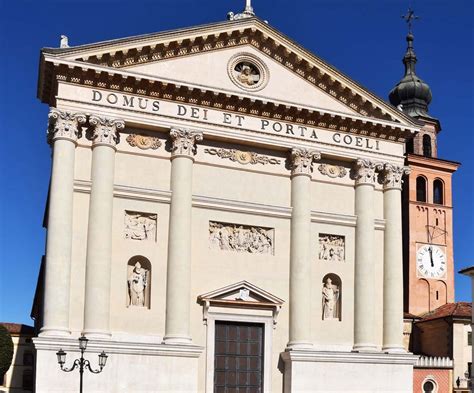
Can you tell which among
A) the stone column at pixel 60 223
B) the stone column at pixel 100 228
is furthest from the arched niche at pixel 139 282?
the stone column at pixel 60 223

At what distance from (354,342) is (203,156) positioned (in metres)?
7.91

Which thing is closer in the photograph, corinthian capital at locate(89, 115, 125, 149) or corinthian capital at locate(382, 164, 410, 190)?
corinthian capital at locate(89, 115, 125, 149)

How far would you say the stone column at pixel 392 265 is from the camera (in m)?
27.5

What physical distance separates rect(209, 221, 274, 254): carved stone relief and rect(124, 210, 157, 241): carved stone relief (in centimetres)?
196

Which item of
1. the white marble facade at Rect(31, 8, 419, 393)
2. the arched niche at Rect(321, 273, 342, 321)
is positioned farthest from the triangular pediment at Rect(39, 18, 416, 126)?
the arched niche at Rect(321, 273, 342, 321)

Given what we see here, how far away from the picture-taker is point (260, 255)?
26656mm

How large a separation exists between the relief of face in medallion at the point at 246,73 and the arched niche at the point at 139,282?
6870mm

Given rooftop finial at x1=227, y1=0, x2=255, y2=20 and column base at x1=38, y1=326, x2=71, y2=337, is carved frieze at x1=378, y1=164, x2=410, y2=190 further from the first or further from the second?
column base at x1=38, y1=326, x2=71, y2=337

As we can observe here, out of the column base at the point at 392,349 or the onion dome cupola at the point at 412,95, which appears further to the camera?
the onion dome cupola at the point at 412,95

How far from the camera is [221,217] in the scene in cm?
2628

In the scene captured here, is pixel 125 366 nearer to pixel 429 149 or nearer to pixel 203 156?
pixel 203 156

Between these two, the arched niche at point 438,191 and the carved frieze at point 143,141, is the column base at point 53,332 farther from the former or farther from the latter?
the arched niche at point 438,191

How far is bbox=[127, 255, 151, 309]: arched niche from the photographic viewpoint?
80.9 ft

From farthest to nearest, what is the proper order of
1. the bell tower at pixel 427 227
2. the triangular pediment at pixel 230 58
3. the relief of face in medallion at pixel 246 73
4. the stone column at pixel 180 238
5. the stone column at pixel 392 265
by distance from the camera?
the bell tower at pixel 427 227, the stone column at pixel 392 265, the relief of face in medallion at pixel 246 73, the triangular pediment at pixel 230 58, the stone column at pixel 180 238
